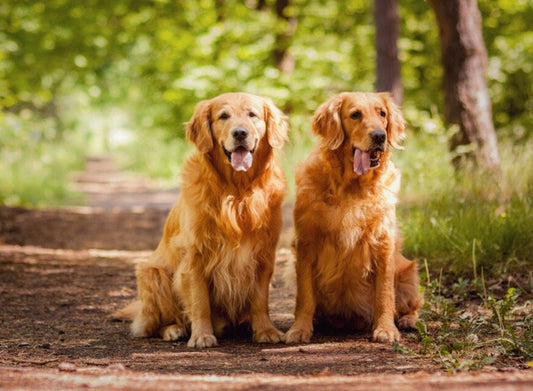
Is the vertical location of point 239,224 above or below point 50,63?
below

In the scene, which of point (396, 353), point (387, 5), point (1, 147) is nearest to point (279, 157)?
point (396, 353)

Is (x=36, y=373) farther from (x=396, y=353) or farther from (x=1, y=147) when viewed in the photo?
(x=1, y=147)

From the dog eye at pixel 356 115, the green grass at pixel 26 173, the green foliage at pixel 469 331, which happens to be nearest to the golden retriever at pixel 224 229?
the dog eye at pixel 356 115

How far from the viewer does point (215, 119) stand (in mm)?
4035

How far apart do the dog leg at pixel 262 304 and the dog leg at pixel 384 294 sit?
0.60 meters

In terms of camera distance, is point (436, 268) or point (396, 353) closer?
point (396, 353)

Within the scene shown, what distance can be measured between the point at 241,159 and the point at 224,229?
16.9 inches

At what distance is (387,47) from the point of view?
10406 mm

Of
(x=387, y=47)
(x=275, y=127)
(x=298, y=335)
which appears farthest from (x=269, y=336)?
(x=387, y=47)

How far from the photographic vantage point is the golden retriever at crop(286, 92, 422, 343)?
383 centimetres

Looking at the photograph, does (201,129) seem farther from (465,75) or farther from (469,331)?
(465,75)

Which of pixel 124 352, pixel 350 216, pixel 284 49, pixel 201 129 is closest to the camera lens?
pixel 124 352

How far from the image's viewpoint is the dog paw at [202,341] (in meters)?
3.84

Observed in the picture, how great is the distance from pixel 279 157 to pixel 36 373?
2.02 metres
